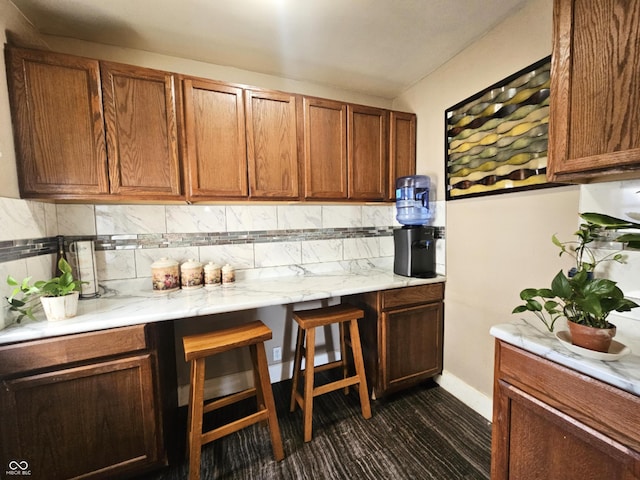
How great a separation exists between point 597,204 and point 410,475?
162 centimetres

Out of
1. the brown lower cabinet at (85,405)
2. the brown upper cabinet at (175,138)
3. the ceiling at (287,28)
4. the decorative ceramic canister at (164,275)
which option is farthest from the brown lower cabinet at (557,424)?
the decorative ceramic canister at (164,275)

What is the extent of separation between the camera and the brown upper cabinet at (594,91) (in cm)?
83

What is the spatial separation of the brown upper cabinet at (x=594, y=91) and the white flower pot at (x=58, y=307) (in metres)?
2.24

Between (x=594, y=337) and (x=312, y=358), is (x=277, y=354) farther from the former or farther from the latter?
(x=594, y=337)

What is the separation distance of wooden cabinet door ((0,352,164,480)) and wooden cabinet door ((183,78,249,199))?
1.02 m

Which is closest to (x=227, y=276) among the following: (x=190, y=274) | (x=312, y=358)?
(x=190, y=274)

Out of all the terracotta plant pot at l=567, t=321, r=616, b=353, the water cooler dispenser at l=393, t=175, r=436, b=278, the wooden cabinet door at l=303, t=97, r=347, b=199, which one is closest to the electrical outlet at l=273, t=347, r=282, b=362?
the water cooler dispenser at l=393, t=175, r=436, b=278

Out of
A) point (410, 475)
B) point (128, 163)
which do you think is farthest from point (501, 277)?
point (128, 163)

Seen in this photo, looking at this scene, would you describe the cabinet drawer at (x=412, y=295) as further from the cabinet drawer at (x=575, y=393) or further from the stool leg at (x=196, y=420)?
the stool leg at (x=196, y=420)

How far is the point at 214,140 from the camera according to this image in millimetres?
1642

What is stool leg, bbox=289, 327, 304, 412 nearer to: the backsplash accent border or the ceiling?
the backsplash accent border

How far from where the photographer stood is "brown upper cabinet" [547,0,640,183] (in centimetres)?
83

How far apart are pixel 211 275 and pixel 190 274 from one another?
0.14 metres

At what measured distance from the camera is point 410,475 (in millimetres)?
1354
